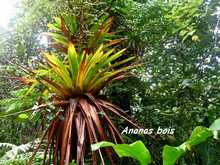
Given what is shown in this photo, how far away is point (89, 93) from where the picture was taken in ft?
7.84

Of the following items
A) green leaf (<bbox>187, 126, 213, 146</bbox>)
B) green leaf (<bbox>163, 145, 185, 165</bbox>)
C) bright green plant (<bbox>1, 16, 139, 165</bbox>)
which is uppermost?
bright green plant (<bbox>1, 16, 139, 165</bbox>)

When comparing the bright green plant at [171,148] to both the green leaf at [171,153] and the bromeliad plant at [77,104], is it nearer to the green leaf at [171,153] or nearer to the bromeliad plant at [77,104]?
the green leaf at [171,153]

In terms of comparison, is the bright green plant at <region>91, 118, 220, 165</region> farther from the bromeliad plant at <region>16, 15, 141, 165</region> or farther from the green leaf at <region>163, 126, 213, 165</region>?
the bromeliad plant at <region>16, 15, 141, 165</region>

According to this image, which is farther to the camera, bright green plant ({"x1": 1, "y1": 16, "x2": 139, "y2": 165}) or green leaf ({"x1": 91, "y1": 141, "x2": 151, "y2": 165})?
bright green plant ({"x1": 1, "y1": 16, "x2": 139, "y2": 165})

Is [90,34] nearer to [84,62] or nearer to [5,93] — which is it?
[84,62]

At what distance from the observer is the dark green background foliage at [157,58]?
2.55 metres

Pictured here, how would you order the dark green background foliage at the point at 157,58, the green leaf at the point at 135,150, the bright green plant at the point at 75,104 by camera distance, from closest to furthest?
the green leaf at the point at 135,150
the bright green plant at the point at 75,104
the dark green background foliage at the point at 157,58

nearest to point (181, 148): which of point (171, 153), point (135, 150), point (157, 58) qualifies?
point (171, 153)

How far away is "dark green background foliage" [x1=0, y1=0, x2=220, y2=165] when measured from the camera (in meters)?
2.55

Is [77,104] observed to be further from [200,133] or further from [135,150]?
[200,133]

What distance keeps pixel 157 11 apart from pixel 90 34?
2.16ft

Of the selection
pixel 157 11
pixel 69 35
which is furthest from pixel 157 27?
pixel 69 35

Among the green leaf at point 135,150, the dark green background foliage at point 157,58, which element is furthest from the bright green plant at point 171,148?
the dark green background foliage at point 157,58

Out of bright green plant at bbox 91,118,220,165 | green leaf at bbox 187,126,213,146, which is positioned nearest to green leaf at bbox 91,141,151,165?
bright green plant at bbox 91,118,220,165
